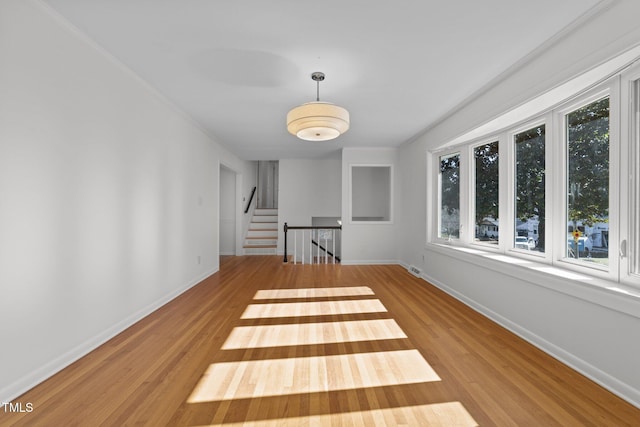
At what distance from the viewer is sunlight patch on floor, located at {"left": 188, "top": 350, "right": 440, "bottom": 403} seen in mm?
1919

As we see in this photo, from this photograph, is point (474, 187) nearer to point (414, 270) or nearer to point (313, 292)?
point (414, 270)

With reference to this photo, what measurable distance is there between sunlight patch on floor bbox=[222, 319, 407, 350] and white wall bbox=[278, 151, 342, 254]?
17.2 feet

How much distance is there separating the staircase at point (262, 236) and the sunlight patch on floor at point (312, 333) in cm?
524

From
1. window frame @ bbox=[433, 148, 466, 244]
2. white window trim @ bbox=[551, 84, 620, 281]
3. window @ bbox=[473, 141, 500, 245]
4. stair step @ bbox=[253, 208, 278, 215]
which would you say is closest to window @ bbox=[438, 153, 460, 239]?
window frame @ bbox=[433, 148, 466, 244]

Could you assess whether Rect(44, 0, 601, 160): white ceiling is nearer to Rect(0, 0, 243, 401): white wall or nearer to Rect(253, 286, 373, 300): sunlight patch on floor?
Rect(0, 0, 243, 401): white wall

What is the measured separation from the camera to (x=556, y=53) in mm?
2316

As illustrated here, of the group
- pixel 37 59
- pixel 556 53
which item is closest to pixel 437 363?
pixel 556 53

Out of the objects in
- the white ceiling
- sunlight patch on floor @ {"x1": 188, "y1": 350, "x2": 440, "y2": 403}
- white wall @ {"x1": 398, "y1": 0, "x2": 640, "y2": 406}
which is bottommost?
sunlight patch on floor @ {"x1": 188, "y1": 350, "x2": 440, "y2": 403}

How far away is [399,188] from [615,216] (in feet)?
14.2

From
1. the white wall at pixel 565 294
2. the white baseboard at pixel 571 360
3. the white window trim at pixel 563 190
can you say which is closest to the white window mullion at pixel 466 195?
the white window trim at pixel 563 190

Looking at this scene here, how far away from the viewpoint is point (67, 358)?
7.19 ft

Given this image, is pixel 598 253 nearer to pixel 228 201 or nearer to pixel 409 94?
pixel 409 94

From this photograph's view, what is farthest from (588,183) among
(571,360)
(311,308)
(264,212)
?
(264,212)

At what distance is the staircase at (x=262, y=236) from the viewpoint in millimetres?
8164
